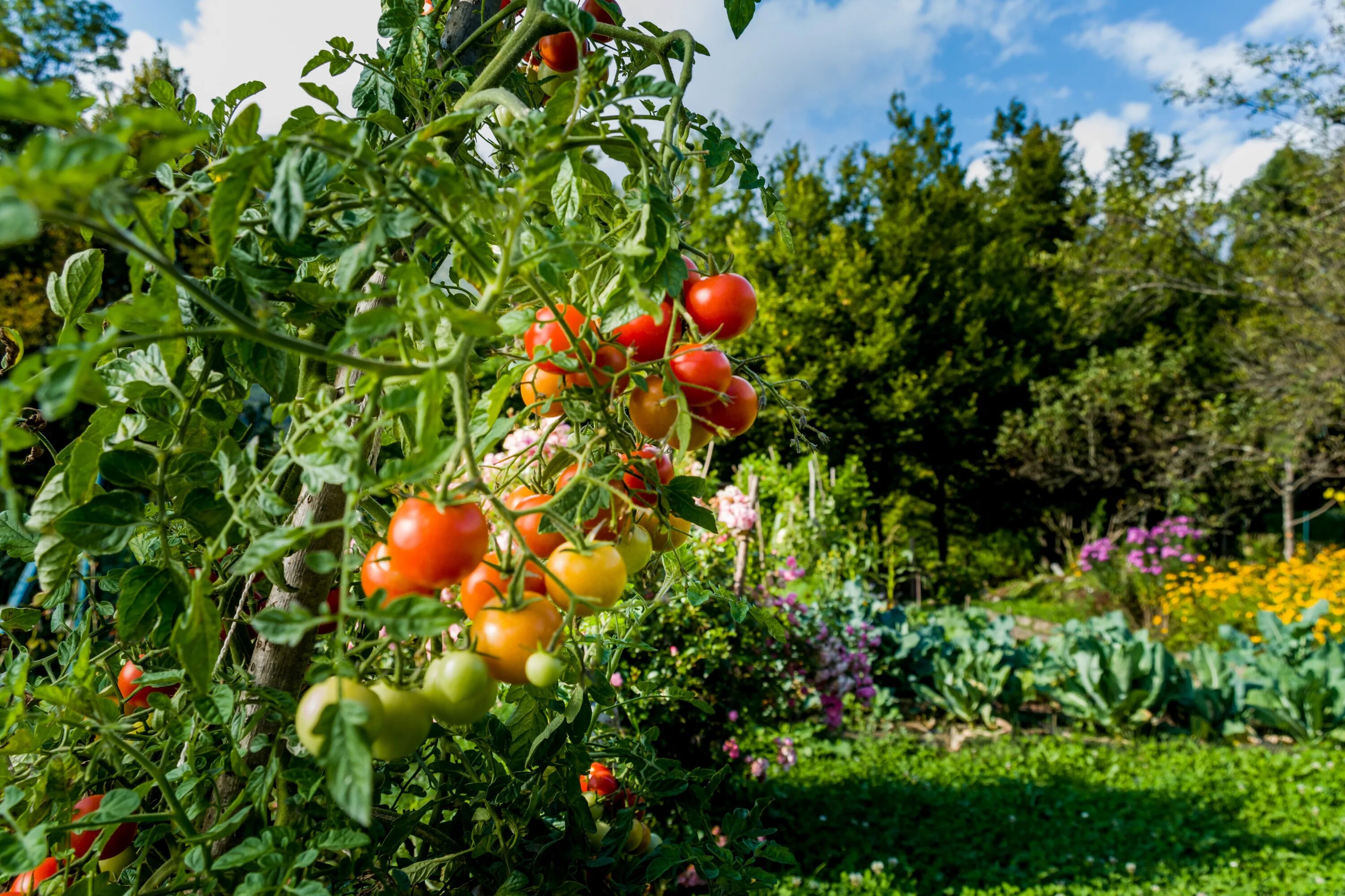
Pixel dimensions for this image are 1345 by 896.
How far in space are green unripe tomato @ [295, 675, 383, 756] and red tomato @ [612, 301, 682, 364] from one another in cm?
28

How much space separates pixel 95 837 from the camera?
651 millimetres

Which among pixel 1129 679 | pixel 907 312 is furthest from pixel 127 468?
pixel 907 312

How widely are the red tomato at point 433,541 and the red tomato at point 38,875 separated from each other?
1.47 feet

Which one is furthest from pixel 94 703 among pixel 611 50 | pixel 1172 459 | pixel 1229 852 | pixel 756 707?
pixel 1172 459

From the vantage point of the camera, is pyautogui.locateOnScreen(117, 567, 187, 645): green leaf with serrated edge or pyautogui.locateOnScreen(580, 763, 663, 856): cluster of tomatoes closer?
pyautogui.locateOnScreen(117, 567, 187, 645): green leaf with serrated edge

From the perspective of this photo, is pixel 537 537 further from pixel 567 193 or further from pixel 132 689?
pixel 132 689

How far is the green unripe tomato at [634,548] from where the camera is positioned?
55 centimetres

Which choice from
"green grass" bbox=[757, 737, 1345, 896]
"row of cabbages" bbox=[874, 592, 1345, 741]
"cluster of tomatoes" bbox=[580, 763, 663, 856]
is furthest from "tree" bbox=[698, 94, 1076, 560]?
"cluster of tomatoes" bbox=[580, 763, 663, 856]

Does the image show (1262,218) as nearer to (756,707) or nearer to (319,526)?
(756,707)

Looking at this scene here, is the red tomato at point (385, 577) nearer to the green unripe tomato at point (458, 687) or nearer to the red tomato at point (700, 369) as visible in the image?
the green unripe tomato at point (458, 687)

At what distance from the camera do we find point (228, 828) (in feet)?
1.71

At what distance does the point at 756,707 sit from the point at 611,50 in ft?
8.84

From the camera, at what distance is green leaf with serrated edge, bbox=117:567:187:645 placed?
1.56 feet

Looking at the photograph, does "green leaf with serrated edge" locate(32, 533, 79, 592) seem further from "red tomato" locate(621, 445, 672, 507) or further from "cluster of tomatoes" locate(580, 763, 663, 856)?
"cluster of tomatoes" locate(580, 763, 663, 856)
